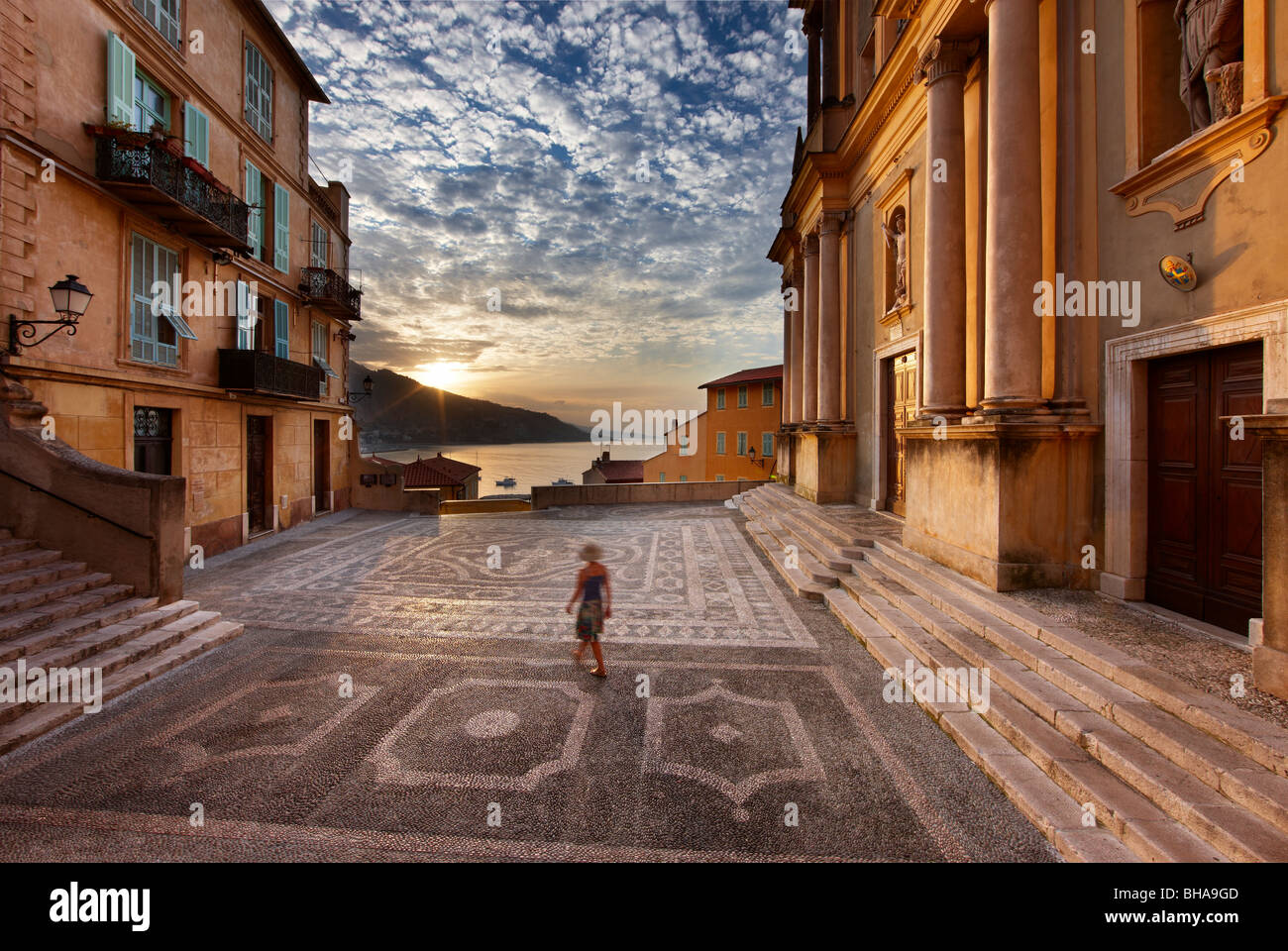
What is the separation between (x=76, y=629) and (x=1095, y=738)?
9.64 m

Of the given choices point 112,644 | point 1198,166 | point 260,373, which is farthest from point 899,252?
point 260,373

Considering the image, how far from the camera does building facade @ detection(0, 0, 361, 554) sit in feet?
27.6

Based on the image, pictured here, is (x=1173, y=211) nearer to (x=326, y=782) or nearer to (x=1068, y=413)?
(x=1068, y=413)

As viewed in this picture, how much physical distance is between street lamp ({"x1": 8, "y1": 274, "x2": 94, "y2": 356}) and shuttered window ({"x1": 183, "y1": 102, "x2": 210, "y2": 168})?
17.9 feet

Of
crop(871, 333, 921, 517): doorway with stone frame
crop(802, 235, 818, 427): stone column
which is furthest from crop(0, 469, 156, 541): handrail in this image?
crop(802, 235, 818, 427): stone column

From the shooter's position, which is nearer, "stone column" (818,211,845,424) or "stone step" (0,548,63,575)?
"stone step" (0,548,63,575)

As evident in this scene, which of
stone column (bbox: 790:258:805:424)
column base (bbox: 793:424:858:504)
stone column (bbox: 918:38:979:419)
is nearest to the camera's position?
stone column (bbox: 918:38:979:419)

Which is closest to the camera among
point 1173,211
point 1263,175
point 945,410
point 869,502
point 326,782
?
point 326,782

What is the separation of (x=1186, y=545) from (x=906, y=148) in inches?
360

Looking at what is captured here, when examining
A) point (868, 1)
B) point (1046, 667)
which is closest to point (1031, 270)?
point (1046, 667)

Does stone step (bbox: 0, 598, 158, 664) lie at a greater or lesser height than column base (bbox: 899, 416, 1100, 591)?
lesser

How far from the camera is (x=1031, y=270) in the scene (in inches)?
250

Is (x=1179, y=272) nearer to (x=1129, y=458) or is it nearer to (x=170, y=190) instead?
(x=1129, y=458)

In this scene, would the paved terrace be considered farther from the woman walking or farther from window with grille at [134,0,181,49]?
window with grille at [134,0,181,49]
